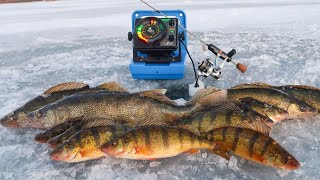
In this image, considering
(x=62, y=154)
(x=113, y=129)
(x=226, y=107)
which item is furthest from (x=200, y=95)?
(x=62, y=154)

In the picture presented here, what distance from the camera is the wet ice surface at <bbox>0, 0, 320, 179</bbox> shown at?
8.42ft

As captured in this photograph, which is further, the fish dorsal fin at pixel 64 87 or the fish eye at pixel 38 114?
the fish dorsal fin at pixel 64 87

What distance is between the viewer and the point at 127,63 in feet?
17.1

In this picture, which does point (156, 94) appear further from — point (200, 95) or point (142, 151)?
point (142, 151)

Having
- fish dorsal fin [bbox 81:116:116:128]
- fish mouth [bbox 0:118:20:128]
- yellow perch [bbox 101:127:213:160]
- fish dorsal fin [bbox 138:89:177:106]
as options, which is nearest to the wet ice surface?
fish mouth [bbox 0:118:20:128]

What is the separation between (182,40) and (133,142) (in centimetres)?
223

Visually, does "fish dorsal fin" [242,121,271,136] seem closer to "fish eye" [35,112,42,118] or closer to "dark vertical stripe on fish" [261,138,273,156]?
"dark vertical stripe on fish" [261,138,273,156]

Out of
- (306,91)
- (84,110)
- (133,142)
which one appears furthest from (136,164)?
(306,91)

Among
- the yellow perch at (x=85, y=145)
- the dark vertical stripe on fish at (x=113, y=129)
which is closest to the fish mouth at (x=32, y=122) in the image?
the yellow perch at (x=85, y=145)

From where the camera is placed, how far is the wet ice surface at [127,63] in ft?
8.42

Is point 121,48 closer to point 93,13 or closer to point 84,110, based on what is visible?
point 84,110

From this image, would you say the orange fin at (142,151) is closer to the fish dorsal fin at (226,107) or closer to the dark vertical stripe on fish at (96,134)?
the dark vertical stripe on fish at (96,134)

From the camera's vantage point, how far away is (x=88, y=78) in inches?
183

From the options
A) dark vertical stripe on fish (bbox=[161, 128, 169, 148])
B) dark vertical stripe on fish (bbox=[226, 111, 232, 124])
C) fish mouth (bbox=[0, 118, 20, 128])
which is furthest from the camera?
fish mouth (bbox=[0, 118, 20, 128])
